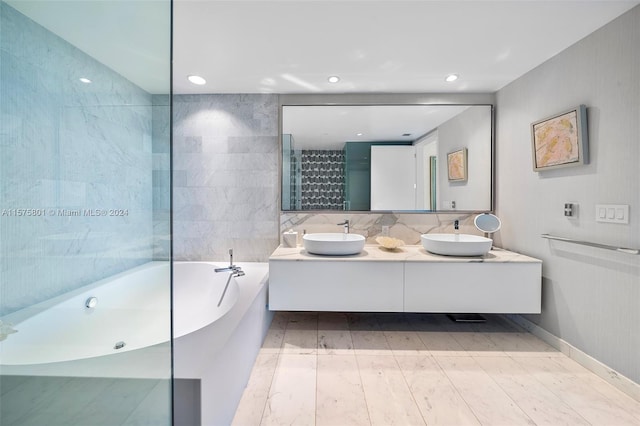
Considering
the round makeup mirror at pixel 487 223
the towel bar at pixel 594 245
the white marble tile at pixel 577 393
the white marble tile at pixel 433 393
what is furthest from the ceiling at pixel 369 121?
the white marble tile at pixel 577 393

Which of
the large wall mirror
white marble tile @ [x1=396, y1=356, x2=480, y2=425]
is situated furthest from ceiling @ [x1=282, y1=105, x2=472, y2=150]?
white marble tile @ [x1=396, y1=356, x2=480, y2=425]

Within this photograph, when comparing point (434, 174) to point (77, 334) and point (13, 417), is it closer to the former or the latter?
point (77, 334)

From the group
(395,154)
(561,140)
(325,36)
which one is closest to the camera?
(325,36)

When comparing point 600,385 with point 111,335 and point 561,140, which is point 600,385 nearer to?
point 561,140

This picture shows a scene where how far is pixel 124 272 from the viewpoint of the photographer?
1179 mm

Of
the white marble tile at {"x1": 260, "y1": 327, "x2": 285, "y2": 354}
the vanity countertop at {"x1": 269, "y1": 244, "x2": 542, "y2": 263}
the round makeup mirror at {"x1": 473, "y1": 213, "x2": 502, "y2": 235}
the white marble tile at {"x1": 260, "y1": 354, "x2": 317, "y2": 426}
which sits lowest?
the white marble tile at {"x1": 260, "y1": 354, "x2": 317, "y2": 426}

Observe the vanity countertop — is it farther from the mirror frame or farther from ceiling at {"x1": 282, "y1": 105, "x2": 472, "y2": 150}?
ceiling at {"x1": 282, "y1": 105, "x2": 472, "y2": 150}

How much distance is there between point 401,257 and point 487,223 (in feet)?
3.21

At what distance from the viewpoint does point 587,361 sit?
1.78 meters

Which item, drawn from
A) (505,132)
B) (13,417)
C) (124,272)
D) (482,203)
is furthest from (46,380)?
(505,132)

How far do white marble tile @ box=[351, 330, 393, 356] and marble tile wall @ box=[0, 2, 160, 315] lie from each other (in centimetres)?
159

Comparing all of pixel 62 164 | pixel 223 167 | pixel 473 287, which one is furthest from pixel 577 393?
pixel 223 167

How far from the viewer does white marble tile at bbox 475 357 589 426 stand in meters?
1.39

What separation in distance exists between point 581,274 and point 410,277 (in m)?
1.07
